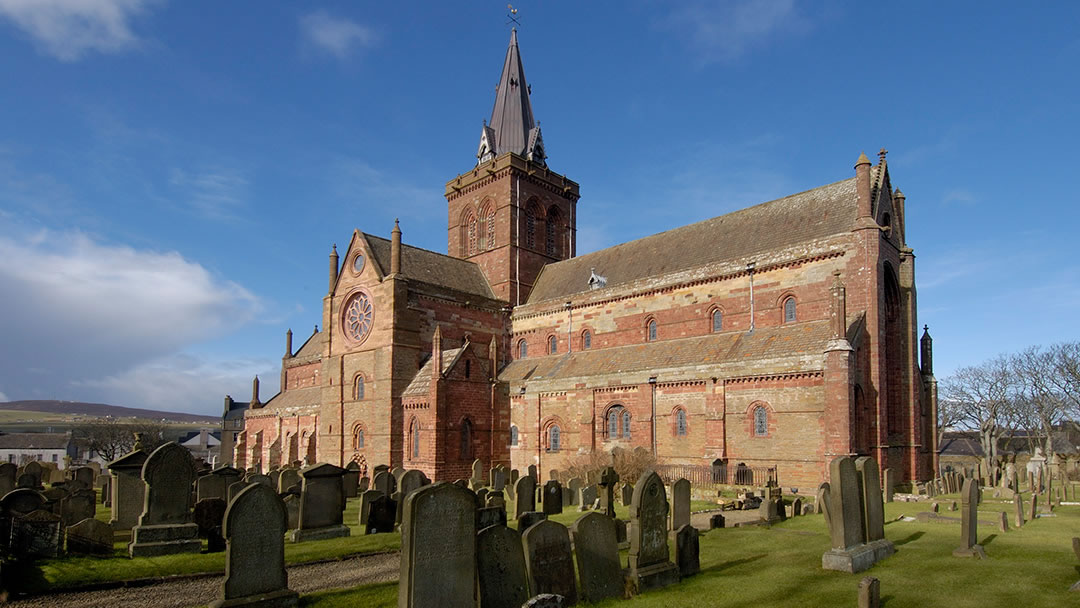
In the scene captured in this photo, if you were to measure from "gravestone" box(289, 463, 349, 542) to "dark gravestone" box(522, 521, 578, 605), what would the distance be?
7661 mm

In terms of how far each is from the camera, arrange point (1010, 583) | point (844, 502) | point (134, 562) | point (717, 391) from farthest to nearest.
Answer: point (717, 391)
point (134, 562)
point (844, 502)
point (1010, 583)

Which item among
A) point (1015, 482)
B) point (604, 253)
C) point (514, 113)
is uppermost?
point (514, 113)

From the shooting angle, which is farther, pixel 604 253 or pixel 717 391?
pixel 604 253

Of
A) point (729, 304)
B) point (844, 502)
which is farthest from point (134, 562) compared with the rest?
point (729, 304)

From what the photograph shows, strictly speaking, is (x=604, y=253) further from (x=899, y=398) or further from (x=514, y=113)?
(x=899, y=398)

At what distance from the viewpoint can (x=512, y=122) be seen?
44000 mm

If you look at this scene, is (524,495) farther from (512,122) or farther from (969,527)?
(512,122)

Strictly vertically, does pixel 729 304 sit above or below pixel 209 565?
above

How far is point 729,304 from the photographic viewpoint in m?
29.0

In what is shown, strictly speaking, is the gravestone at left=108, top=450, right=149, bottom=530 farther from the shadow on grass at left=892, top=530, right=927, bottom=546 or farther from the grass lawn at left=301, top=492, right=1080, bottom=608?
the shadow on grass at left=892, top=530, right=927, bottom=546

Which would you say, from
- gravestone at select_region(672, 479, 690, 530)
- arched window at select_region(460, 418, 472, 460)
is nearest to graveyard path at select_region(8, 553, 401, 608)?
gravestone at select_region(672, 479, 690, 530)

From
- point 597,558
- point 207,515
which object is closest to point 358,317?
point 207,515

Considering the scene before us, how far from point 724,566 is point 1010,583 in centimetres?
418

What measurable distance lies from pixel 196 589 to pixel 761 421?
19281mm
